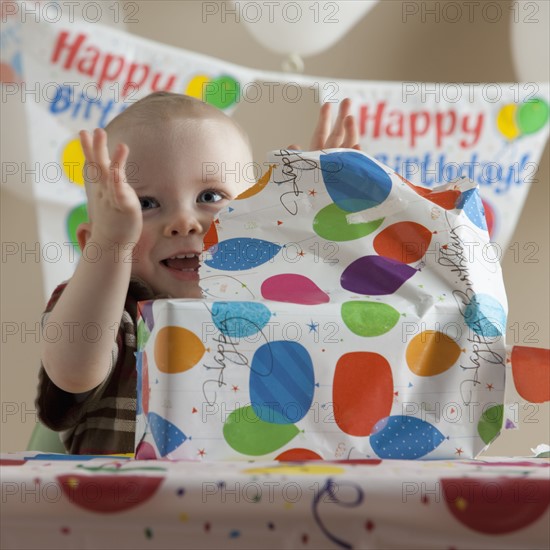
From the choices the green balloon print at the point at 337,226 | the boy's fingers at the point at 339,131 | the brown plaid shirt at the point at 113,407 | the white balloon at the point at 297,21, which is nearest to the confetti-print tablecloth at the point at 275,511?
the green balloon print at the point at 337,226

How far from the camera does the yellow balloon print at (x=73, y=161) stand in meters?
1.61

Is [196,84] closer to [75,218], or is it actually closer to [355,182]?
[75,218]

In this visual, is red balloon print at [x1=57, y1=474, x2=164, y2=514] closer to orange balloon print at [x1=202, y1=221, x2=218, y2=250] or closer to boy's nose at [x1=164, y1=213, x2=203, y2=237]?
orange balloon print at [x1=202, y1=221, x2=218, y2=250]

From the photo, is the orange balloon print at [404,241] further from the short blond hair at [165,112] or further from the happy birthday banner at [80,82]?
the happy birthday banner at [80,82]

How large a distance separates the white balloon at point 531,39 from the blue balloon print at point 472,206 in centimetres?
130

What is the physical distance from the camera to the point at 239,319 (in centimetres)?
42

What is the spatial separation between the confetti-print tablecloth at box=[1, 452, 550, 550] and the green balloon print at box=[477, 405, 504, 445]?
158 mm

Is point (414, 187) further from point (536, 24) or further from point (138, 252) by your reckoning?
point (536, 24)

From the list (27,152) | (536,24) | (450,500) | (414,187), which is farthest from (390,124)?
(450,500)

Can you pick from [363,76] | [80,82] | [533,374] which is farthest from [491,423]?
[363,76]

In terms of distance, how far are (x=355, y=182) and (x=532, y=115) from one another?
1.39 metres

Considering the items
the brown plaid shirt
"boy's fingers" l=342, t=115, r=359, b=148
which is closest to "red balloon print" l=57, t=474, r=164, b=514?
the brown plaid shirt

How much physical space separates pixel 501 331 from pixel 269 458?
0.48 feet

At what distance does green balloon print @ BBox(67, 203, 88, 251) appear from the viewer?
65.9 inches
